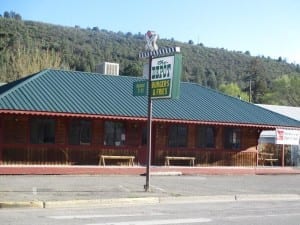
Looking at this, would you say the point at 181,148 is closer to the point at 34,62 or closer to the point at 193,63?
the point at 34,62

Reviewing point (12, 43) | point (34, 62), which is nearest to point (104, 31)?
point (12, 43)

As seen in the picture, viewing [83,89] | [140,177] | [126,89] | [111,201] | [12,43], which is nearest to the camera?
[111,201]

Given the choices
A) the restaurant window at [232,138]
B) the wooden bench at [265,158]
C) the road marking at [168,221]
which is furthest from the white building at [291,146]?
the road marking at [168,221]

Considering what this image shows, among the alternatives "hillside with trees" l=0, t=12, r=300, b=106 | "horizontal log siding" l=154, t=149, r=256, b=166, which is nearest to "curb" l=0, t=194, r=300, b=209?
"horizontal log siding" l=154, t=149, r=256, b=166

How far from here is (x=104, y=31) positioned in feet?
431

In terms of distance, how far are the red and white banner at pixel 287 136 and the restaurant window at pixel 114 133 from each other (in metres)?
9.30

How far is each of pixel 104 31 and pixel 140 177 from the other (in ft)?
356

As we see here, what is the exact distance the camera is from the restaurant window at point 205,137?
29861 mm

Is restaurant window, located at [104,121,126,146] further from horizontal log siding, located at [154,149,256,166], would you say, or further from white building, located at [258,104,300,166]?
white building, located at [258,104,300,166]

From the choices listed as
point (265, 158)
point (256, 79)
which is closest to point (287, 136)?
point (265, 158)

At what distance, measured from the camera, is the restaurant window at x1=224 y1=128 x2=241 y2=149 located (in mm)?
30767

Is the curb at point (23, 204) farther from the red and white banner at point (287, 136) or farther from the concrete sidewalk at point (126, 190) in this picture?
the red and white banner at point (287, 136)

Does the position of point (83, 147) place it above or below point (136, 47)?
below

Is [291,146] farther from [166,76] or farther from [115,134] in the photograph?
[166,76]
